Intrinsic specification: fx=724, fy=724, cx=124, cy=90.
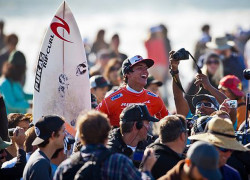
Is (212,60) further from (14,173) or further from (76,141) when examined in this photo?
(14,173)

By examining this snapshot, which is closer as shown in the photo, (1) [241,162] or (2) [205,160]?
(2) [205,160]

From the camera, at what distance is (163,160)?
6.36m

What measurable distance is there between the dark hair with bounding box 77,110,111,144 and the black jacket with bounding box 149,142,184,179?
87 centimetres

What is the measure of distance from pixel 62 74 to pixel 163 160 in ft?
10.3

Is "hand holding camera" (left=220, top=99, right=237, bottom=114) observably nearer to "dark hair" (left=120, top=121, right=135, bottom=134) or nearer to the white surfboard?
"dark hair" (left=120, top=121, right=135, bottom=134)

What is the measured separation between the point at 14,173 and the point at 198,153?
2394mm

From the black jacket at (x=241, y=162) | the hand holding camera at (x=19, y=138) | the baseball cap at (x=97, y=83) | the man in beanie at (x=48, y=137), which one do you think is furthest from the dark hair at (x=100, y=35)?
the black jacket at (x=241, y=162)

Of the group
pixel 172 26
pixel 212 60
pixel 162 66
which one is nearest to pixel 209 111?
pixel 212 60

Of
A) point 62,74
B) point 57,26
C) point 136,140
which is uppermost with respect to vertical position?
point 57,26

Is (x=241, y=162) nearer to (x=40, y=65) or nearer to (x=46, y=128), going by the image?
(x=46, y=128)

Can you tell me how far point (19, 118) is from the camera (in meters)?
8.41

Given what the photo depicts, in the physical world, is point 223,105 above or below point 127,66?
below

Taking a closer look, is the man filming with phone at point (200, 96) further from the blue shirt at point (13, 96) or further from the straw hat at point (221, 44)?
the straw hat at point (221, 44)

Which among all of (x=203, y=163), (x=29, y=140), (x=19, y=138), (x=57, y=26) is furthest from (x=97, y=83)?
(x=203, y=163)
